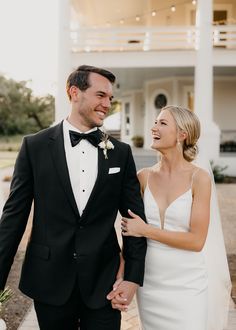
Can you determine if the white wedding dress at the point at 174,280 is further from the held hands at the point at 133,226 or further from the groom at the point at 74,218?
the groom at the point at 74,218

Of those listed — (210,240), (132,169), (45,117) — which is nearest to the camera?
(132,169)

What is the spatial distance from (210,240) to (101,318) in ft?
5.18

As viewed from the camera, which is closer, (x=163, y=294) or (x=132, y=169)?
(x=132, y=169)

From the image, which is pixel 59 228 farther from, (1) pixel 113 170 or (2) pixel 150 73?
(2) pixel 150 73

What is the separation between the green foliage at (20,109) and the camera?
51.8 meters

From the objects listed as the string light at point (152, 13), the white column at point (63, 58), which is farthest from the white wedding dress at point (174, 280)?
the string light at point (152, 13)

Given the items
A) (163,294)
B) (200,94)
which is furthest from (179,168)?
(200,94)

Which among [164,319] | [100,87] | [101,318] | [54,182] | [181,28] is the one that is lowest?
[164,319]

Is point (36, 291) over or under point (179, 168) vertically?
under

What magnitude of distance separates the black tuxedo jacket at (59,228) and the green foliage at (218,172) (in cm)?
1340

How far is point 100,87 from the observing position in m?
2.50

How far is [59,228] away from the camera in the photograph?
2506 mm

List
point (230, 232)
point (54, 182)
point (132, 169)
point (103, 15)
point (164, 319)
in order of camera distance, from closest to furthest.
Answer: point (54, 182), point (132, 169), point (164, 319), point (230, 232), point (103, 15)

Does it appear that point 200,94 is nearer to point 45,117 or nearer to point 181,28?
point 181,28
